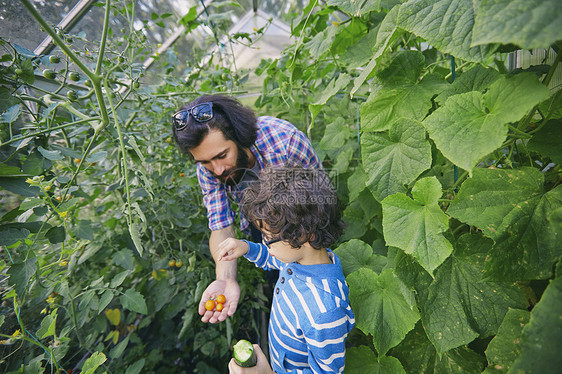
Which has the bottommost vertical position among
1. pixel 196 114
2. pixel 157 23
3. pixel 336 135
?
pixel 336 135

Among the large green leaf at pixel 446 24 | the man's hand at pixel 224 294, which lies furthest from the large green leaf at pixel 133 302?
the large green leaf at pixel 446 24

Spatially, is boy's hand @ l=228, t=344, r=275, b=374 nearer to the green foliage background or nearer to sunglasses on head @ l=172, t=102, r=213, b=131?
the green foliage background

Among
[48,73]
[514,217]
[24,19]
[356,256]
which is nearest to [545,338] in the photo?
[514,217]

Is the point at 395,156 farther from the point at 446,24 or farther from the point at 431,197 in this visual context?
the point at 446,24

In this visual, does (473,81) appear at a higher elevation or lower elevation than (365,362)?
higher

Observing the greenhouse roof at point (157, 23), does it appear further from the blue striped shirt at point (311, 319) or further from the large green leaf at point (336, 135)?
the blue striped shirt at point (311, 319)

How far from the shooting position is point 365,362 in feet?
2.87

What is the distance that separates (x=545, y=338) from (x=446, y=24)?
0.50 metres

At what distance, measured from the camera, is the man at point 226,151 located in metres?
1.17

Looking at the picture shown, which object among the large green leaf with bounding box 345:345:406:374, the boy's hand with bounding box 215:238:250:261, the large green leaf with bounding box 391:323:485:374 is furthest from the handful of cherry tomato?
the large green leaf with bounding box 391:323:485:374

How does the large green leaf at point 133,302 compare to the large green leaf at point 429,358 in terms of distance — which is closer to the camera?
the large green leaf at point 429,358

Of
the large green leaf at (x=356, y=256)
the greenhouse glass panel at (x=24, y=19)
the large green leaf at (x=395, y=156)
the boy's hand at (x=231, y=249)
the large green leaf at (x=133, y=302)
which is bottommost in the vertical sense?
the large green leaf at (x=133, y=302)

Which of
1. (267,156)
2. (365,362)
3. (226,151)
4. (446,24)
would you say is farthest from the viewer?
(267,156)

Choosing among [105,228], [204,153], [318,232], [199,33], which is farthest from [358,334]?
[199,33]
